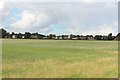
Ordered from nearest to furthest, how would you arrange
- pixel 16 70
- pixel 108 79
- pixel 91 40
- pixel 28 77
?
pixel 108 79 → pixel 28 77 → pixel 16 70 → pixel 91 40

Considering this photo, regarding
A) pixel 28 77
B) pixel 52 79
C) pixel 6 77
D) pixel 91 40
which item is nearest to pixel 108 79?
pixel 52 79

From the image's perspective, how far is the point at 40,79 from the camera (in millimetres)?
17688

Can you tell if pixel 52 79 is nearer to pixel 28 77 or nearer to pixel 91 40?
pixel 28 77

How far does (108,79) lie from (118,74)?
2.06 metres

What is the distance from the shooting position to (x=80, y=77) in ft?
59.2

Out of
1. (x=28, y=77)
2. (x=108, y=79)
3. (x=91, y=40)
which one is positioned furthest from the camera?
(x=91, y=40)

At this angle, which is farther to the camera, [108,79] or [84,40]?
[84,40]

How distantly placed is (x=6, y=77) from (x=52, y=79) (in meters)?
2.98

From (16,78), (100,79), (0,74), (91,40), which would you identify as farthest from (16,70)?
(91,40)

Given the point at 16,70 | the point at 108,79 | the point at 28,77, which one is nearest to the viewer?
the point at 108,79

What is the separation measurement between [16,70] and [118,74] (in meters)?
7.56

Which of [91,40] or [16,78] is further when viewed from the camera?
[91,40]

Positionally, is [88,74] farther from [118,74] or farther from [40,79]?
[40,79]

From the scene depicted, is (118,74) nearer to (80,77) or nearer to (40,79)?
(80,77)
